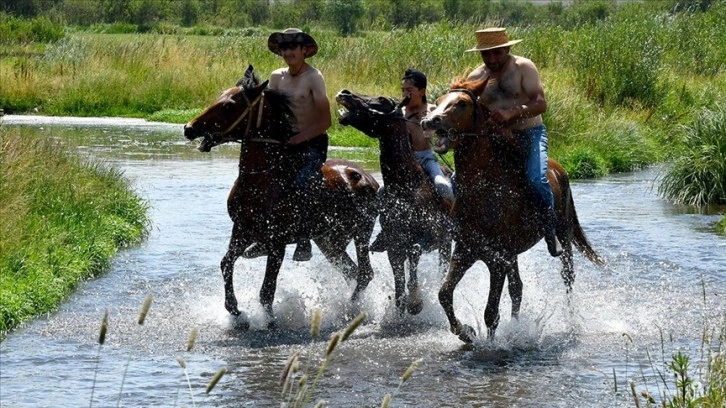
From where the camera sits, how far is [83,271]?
43.3 feet

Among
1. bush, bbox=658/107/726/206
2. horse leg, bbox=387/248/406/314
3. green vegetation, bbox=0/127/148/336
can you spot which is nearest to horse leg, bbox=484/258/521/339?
horse leg, bbox=387/248/406/314

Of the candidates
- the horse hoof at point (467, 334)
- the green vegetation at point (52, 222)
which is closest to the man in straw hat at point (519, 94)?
the horse hoof at point (467, 334)

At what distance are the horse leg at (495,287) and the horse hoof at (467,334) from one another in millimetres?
131

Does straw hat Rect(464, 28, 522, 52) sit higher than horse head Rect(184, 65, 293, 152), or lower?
higher

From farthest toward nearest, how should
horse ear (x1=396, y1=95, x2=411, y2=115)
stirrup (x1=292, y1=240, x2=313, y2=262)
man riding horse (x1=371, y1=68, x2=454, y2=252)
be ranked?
1. stirrup (x1=292, y1=240, x2=313, y2=262)
2. man riding horse (x1=371, y1=68, x2=454, y2=252)
3. horse ear (x1=396, y1=95, x2=411, y2=115)

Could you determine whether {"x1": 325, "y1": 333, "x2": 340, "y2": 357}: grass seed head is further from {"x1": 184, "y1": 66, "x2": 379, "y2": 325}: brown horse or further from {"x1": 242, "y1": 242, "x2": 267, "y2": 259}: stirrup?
{"x1": 242, "y1": 242, "x2": 267, "y2": 259}: stirrup

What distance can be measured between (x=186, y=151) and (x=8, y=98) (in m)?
9.84

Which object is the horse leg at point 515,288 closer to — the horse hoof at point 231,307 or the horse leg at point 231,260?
the horse leg at point 231,260

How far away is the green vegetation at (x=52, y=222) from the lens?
1166 cm

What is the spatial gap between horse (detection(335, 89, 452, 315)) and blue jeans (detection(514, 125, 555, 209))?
44.4 inches

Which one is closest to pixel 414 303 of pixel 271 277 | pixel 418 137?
pixel 271 277

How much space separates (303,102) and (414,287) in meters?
1.94

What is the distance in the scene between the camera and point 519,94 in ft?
33.7

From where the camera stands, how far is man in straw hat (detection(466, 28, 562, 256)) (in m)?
10.2
